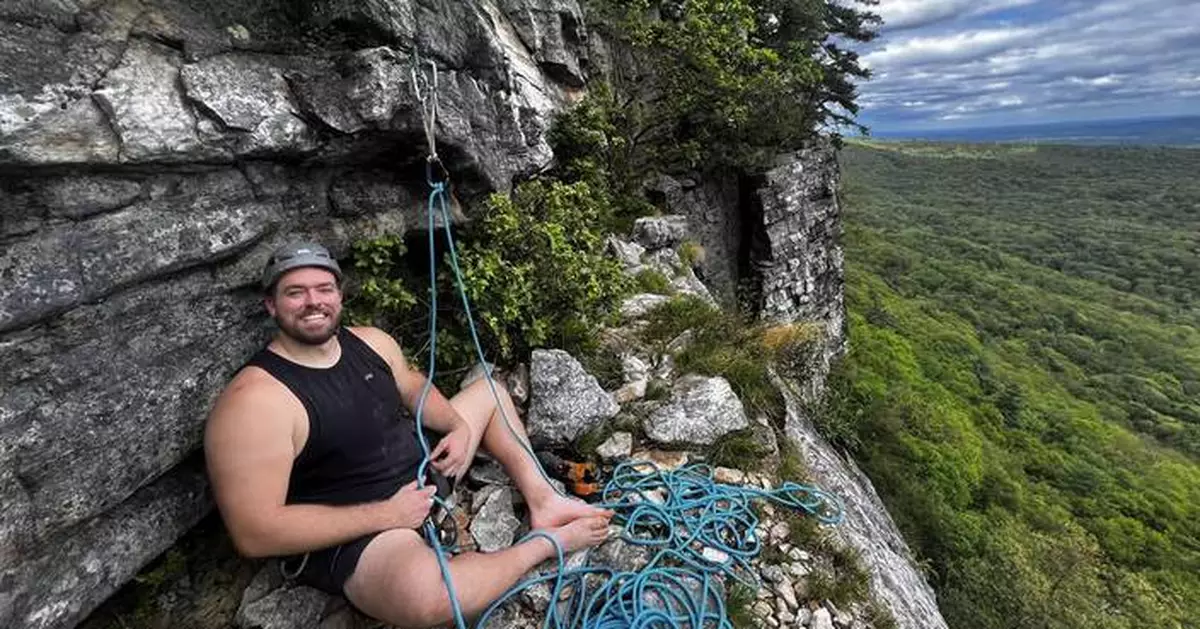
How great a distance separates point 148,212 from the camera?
11.2 feet

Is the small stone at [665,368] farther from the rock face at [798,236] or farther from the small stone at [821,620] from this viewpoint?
the rock face at [798,236]

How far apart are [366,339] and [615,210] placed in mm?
6612

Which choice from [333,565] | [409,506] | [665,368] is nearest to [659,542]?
[409,506]

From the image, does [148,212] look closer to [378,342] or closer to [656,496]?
[378,342]

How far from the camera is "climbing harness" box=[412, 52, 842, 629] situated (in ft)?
11.1

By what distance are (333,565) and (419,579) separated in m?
0.51

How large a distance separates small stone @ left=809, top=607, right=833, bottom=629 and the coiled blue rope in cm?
36

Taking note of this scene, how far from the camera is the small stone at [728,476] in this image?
454 cm

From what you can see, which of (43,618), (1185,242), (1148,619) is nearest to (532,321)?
(43,618)

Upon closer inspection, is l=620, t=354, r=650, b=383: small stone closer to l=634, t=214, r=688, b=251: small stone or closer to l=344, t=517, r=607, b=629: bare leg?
l=344, t=517, r=607, b=629: bare leg

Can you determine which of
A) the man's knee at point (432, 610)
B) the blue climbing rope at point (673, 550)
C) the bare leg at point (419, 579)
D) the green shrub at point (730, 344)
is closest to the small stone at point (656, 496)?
Result: the blue climbing rope at point (673, 550)

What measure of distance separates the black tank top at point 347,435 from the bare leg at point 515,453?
561 mm

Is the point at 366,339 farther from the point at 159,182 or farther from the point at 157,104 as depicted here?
the point at 157,104

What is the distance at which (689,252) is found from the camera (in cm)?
1070
